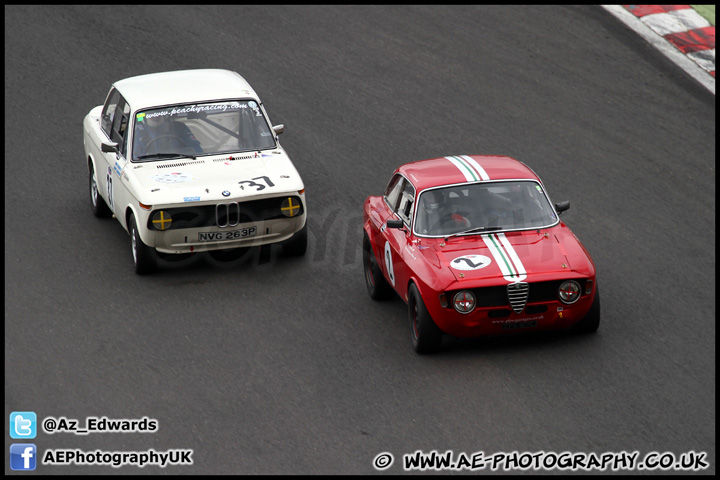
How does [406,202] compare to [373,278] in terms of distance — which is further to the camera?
[373,278]

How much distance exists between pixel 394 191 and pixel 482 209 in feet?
4.02

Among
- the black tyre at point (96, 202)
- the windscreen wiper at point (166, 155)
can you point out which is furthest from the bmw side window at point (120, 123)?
the black tyre at point (96, 202)

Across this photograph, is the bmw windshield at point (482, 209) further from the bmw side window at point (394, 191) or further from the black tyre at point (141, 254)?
the black tyre at point (141, 254)

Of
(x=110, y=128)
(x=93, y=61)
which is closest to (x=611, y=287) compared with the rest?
(x=110, y=128)

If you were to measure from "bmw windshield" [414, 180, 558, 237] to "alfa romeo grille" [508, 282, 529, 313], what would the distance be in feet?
3.10

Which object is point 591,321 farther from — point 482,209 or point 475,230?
point 482,209

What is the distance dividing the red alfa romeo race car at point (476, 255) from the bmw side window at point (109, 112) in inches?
149

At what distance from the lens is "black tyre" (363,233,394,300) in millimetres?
10594

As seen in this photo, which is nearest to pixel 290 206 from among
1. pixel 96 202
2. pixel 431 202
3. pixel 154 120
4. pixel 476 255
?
pixel 431 202

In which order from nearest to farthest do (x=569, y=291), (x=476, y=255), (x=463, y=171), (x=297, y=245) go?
(x=569, y=291) < (x=476, y=255) < (x=463, y=171) < (x=297, y=245)

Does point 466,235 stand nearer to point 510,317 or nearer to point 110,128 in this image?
point 510,317

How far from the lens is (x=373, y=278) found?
10742 millimetres

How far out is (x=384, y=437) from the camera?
8039 mm

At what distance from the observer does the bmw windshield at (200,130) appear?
11.8 meters
